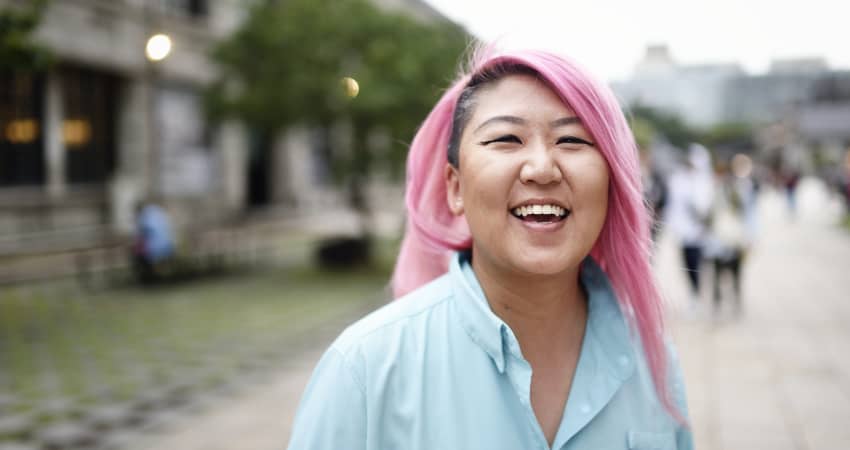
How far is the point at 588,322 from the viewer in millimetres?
1677

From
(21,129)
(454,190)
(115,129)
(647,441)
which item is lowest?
(647,441)

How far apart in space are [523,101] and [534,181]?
16 cm

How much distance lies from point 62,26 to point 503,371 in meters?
17.0

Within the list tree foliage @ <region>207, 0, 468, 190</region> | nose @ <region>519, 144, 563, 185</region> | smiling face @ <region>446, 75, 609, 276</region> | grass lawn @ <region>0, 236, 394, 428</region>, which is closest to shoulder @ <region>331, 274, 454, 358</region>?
smiling face @ <region>446, 75, 609, 276</region>

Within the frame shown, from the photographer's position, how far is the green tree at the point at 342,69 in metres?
12.1

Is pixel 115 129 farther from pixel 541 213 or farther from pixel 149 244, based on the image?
pixel 541 213

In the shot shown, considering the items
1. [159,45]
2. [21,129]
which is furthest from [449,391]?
[21,129]

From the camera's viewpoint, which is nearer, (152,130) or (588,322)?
(588,322)

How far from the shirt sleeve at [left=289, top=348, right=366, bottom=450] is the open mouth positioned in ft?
1.37

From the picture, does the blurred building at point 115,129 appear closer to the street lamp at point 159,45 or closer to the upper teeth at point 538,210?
the street lamp at point 159,45

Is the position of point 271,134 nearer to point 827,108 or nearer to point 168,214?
point 168,214

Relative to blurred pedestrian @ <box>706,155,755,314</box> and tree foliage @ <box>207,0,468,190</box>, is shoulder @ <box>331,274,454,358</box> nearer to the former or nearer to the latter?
blurred pedestrian @ <box>706,155,755,314</box>

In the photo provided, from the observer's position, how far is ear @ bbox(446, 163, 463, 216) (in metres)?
1.63

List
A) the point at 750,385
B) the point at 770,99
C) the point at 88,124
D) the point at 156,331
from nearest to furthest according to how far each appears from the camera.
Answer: the point at 750,385 < the point at 156,331 < the point at 88,124 < the point at 770,99
